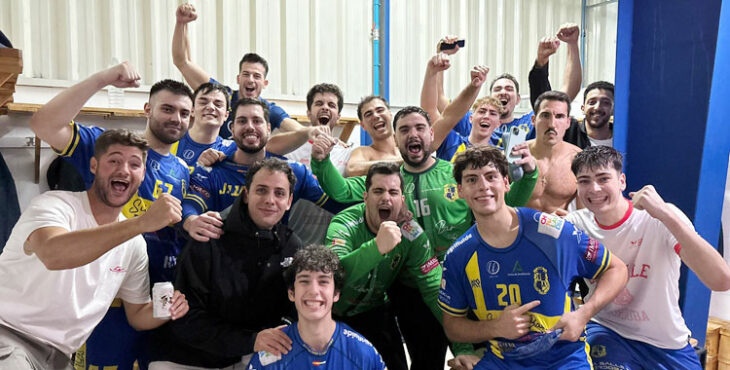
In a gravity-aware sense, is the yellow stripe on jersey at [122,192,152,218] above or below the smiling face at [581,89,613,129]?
below

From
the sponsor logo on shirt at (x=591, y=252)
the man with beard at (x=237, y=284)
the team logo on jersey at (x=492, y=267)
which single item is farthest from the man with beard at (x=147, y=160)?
the sponsor logo on shirt at (x=591, y=252)

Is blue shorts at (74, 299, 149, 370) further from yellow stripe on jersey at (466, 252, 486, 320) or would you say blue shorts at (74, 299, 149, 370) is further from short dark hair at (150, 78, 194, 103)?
yellow stripe on jersey at (466, 252, 486, 320)

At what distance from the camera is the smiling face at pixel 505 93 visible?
16.6 ft

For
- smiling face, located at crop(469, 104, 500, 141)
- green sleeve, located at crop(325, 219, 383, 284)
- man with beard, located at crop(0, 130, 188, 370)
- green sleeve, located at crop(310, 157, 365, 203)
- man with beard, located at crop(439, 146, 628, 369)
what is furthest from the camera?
smiling face, located at crop(469, 104, 500, 141)

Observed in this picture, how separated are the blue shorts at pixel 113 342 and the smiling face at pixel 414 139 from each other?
7.04ft

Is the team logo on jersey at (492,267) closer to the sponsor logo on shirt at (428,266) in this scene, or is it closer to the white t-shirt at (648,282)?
the sponsor logo on shirt at (428,266)

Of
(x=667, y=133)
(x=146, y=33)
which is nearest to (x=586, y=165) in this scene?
(x=667, y=133)

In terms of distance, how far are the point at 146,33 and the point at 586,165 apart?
568 cm

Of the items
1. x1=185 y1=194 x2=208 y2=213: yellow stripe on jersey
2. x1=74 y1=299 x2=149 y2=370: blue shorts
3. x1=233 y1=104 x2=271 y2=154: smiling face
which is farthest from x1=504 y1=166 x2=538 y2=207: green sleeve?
x1=74 y1=299 x2=149 y2=370: blue shorts

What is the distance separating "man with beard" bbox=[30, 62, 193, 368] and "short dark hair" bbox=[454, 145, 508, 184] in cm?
194

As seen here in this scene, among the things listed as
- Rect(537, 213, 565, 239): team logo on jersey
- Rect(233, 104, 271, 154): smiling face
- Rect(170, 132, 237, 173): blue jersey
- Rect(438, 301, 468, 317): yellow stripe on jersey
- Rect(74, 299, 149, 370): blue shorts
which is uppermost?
Rect(233, 104, 271, 154): smiling face

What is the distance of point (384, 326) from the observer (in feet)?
11.5

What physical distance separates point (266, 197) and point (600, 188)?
6.36ft

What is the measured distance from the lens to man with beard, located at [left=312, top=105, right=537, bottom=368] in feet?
11.5
